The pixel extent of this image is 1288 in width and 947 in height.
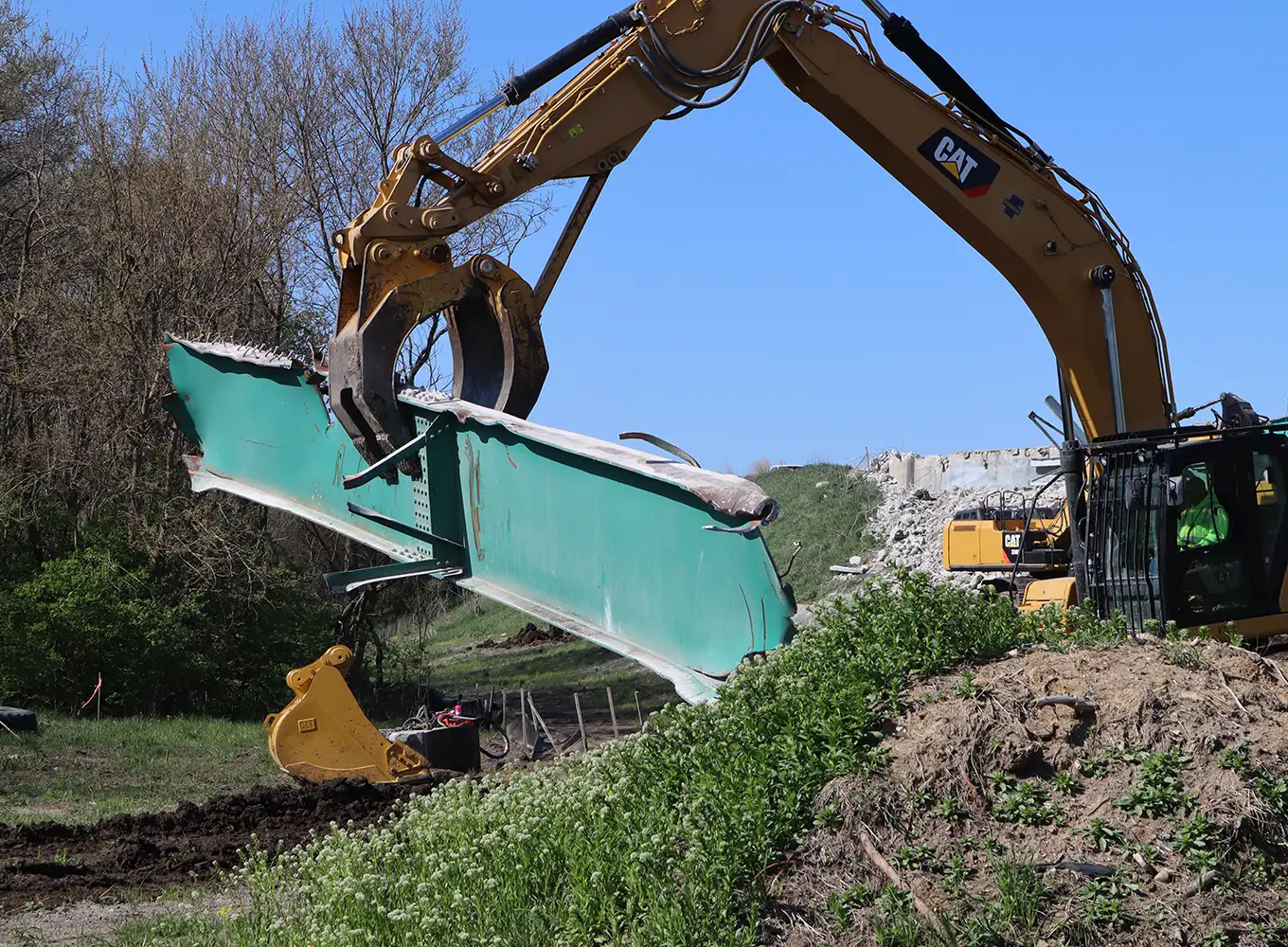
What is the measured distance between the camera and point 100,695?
16.6 meters

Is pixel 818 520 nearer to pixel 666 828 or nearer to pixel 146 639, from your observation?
pixel 146 639

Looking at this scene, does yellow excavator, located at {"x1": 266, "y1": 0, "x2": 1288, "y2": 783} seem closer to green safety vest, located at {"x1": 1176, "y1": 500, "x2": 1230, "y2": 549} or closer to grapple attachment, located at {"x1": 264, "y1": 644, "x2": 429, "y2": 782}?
green safety vest, located at {"x1": 1176, "y1": 500, "x2": 1230, "y2": 549}

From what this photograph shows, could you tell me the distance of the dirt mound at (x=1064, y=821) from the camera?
4.32 meters

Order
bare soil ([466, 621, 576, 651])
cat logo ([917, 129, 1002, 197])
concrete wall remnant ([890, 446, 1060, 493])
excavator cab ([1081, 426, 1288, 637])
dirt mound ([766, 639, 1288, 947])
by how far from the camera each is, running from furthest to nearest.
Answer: concrete wall remnant ([890, 446, 1060, 493]) < bare soil ([466, 621, 576, 651]) < cat logo ([917, 129, 1002, 197]) < excavator cab ([1081, 426, 1288, 637]) < dirt mound ([766, 639, 1288, 947])

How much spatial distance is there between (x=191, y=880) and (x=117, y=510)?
36.7 ft

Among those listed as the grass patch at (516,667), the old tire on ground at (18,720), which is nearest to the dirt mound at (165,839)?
the old tire on ground at (18,720)

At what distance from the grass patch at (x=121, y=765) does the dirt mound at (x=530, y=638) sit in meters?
12.3

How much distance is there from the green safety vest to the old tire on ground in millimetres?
11801

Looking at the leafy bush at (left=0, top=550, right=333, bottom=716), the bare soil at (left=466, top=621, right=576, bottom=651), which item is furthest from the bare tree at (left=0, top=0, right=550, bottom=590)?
the bare soil at (left=466, top=621, right=576, bottom=651)

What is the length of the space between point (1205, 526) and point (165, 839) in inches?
284

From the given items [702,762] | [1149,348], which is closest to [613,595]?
[702,762]

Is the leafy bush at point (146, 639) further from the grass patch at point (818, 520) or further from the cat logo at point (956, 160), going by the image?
the grass patch at point (818, 520)

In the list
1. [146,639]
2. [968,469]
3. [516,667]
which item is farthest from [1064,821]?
[968,469]

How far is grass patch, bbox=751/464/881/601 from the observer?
30.5 metres
